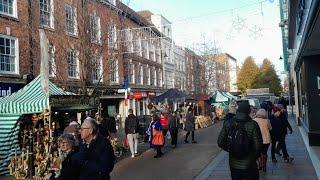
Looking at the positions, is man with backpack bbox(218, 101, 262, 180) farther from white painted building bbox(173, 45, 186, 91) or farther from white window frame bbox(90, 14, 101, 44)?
white painted building bbox(173, 45, 186, 91)

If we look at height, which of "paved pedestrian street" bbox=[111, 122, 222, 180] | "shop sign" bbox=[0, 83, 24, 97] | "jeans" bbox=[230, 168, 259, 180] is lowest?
"paved pedestrian street" bbox=[111, 122, 222, 180]

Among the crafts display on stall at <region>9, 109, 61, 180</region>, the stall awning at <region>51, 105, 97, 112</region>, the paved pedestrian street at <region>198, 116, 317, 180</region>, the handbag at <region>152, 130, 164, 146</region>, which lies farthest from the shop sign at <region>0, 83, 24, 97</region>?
the paved pedestrian street at <region>198, 116, 317, 180</region>

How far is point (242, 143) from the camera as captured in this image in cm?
633

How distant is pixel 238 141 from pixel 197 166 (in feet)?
21.9

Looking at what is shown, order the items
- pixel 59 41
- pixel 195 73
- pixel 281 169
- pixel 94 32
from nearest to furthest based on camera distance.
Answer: pixel 281 169 → pixel 94 32 → pixel 59 41 → pixel 195 73

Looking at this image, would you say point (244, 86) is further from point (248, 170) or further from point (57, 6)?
point (248, 170)

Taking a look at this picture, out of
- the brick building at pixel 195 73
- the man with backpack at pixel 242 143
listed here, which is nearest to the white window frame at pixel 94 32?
the man with backpack at pixel 242 143

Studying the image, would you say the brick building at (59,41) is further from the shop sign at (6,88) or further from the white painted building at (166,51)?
the white painted building at (166,51)

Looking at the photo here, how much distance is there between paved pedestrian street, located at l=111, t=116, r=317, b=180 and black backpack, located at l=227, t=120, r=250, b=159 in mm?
4001

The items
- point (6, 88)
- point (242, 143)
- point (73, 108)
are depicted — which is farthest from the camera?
point (6, 88)

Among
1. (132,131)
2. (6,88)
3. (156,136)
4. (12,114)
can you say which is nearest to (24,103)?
(12,114)

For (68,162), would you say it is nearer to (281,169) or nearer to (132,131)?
(281,169)

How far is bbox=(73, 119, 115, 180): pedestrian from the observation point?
5.13 metres

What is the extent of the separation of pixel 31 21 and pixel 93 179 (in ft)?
62.9
